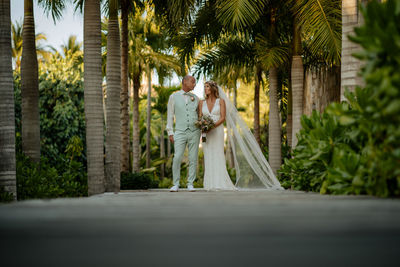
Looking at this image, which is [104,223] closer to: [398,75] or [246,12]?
[398,75]

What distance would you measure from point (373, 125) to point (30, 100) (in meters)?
8.35

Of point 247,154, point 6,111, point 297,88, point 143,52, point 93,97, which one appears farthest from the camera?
point 143,52

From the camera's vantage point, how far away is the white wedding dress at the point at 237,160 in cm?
965

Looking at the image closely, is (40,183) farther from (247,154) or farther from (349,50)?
(349,50)

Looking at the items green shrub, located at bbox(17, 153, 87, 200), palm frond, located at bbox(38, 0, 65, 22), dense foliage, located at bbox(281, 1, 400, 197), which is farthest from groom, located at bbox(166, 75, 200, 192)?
palm frond, located at bbox(38, 0, 65, 22)

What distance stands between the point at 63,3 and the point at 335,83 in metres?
8.15

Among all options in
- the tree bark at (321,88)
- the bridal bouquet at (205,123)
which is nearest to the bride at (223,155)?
the bridal bouquet at (205,123)

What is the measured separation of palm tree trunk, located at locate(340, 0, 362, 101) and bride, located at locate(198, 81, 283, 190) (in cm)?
300

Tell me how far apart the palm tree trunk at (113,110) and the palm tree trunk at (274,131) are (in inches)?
203

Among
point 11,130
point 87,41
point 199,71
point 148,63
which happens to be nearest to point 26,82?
point 87,41

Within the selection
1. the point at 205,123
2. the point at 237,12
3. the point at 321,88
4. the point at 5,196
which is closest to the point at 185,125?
the point at 205,123

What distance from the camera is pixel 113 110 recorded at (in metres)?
10.7

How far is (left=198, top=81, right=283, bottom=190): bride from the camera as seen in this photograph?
9.52m

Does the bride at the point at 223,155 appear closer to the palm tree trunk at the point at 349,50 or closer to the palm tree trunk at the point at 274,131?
the palm tree trunk at the point at 349,50
